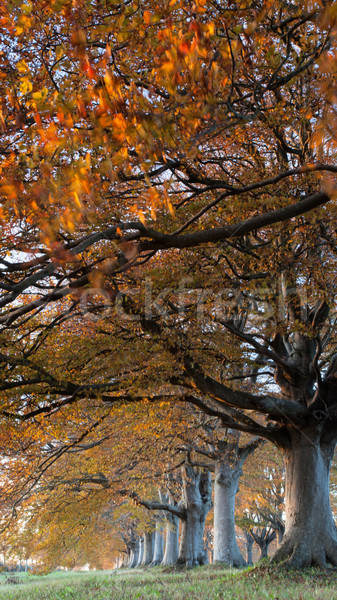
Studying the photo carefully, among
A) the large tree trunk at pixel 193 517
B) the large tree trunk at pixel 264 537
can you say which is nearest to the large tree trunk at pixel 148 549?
the large tree trunk at pixel 264 537

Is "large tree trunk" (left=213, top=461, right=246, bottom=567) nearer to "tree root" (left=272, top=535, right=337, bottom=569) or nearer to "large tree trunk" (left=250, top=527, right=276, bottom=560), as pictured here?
"tree root" (left=272, top=535, right=337, bottom=569)

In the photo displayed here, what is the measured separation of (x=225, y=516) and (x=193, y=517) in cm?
344

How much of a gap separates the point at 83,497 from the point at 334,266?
42.1ft

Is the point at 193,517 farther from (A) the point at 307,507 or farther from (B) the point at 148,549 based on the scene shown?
(B) the point at 148,549

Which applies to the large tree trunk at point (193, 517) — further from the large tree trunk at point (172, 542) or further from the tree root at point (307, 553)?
the tree root at point (307, 553)

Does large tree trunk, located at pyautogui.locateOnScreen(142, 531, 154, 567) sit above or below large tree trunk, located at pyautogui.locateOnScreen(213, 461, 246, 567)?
below

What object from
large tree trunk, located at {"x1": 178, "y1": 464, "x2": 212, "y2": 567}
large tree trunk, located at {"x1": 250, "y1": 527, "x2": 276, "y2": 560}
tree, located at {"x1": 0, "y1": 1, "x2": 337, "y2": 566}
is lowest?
large tree trunk, located at {"x1": 250, "y1": 527, "x2": 276, "y2": 560}

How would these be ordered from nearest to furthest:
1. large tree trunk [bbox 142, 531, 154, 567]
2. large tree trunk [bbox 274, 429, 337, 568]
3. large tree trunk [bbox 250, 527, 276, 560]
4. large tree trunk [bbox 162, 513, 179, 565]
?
large tree trunk [bbox 274, 429, 337, 568] < large tree trunk [bbox 162, 513, 179, 565] < large tree trunk [bbox 250, 527, 276, 560] < large tree trunk [bbox 142, 531, 154, 567]

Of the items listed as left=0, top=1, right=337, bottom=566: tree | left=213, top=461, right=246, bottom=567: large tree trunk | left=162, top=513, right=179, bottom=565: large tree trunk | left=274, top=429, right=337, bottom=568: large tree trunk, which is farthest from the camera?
left=162, top=513, right=179, bottom=565: large tree trunk

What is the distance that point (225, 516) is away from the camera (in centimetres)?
1625

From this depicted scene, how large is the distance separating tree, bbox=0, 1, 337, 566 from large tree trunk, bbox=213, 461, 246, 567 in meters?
6.39

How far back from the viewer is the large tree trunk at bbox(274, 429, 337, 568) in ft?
32.3

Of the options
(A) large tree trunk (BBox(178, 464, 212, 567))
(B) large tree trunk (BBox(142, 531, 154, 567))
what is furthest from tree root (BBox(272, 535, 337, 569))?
(B) large tree trunk (BBox(142, 531, 154, 567))

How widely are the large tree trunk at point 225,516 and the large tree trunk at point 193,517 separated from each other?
86.9 inches
